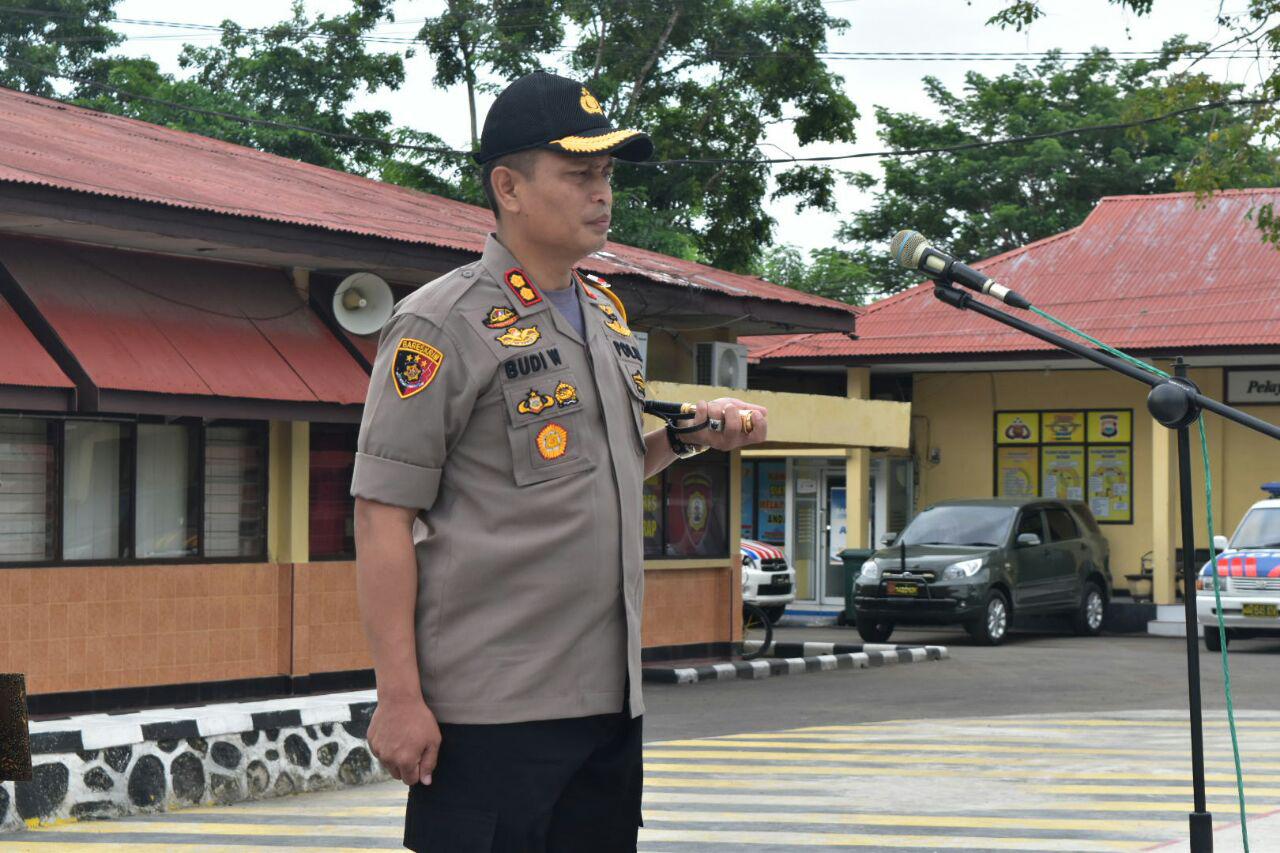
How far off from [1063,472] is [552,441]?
89.8 ft

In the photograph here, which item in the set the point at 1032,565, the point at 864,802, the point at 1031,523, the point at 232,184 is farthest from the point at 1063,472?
the point at 864,802

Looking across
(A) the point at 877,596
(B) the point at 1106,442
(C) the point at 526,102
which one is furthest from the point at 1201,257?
(C) the point at 526,102

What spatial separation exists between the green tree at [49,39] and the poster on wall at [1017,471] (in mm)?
21458

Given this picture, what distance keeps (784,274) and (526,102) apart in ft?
210

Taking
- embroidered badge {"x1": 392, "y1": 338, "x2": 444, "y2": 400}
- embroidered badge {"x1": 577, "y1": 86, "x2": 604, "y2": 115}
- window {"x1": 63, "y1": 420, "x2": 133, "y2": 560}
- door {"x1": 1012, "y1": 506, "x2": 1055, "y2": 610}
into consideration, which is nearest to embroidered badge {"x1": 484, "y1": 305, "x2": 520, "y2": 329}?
embroidered badge {"x1": 392, "y1": 338, "x2": 444, "y2": 400}

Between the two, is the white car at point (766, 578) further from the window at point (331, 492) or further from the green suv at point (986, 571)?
the window at point (331, 492)

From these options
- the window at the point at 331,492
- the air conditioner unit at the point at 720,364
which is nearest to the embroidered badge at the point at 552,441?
the window at the point at 331,492

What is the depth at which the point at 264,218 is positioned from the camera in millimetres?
14148

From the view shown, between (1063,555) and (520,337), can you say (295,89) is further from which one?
(520,337)

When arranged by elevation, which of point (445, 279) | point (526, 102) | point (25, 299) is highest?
point (25, 299)

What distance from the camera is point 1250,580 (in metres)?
21.8

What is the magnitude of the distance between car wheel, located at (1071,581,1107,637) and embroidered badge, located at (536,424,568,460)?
22815mm

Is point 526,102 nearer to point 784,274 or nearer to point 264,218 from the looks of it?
point 264,218

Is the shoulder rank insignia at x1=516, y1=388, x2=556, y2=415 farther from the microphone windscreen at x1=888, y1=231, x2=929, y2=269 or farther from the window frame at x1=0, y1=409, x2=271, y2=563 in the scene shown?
the window frame at x1=0, y1=409, x2=271, y2=563
